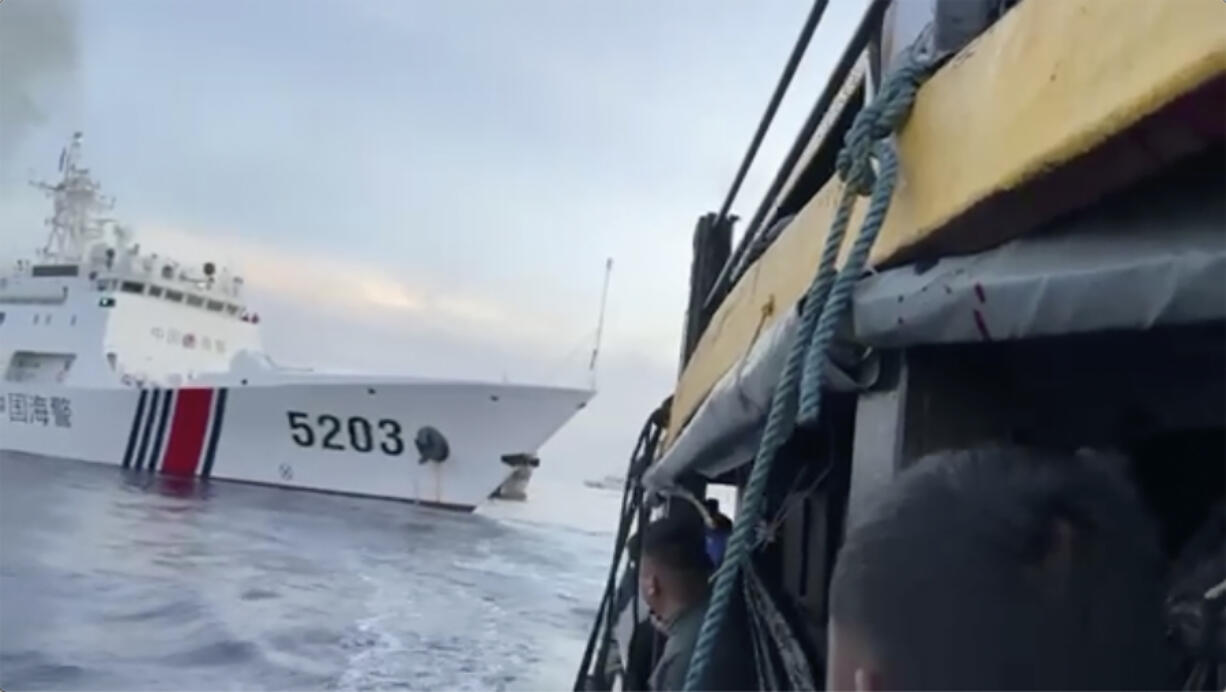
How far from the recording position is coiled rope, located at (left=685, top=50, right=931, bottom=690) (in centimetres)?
109

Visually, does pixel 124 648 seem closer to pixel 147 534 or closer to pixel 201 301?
pixel 147 534

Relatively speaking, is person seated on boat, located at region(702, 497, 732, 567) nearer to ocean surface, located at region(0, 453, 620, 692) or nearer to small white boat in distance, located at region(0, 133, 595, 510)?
ocean surface, located at region(0, 453, 620, 692)

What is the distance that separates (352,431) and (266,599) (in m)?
14.8

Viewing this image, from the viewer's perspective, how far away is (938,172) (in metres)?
1.22

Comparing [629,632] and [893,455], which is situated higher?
[893,455]

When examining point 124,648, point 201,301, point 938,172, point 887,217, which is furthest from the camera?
point 201,301

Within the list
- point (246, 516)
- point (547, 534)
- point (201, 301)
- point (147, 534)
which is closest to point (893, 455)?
point (147, 534)

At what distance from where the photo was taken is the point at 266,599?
37.6 feet

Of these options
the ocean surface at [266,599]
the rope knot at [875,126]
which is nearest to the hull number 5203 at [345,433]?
the ocean surface at [266,599]

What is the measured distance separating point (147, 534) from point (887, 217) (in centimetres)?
1592

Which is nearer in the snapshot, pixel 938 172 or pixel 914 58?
pixel 938 172

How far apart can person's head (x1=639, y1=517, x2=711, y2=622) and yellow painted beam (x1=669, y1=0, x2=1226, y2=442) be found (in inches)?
54.9

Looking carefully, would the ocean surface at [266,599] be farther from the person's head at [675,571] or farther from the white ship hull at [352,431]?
the person's head at [675,571]

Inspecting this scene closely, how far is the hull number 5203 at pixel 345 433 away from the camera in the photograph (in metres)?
25.8
